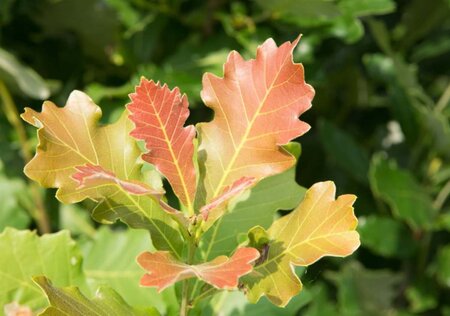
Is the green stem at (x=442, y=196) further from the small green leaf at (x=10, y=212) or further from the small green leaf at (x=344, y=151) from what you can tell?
the small green leaf at (x=10, y=212)

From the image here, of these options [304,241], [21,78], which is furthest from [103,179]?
[21,78]

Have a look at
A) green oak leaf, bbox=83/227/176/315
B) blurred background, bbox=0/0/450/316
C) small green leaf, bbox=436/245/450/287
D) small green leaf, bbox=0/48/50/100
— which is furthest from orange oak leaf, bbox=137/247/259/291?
small green leaf, bbox=436/245/450/287

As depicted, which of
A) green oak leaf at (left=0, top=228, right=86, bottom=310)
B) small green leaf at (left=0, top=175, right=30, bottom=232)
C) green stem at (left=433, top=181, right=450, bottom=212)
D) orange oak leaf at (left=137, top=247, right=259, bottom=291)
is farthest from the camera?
green stem at (left=433, top=181, right=450, bottom=212)

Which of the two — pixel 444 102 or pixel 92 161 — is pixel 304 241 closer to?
pixel 92 161

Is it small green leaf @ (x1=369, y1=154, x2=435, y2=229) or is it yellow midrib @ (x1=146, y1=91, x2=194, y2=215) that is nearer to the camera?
yellow midrib @ (x1=146, y1=91, x2=194, y2=215)

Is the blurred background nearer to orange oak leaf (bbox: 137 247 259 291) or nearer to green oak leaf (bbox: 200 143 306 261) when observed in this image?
green oak leaf (bbox: 200 143 306 261)

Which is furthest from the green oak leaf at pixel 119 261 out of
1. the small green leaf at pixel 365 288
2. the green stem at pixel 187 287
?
the small green leaf at pixel 365 288
